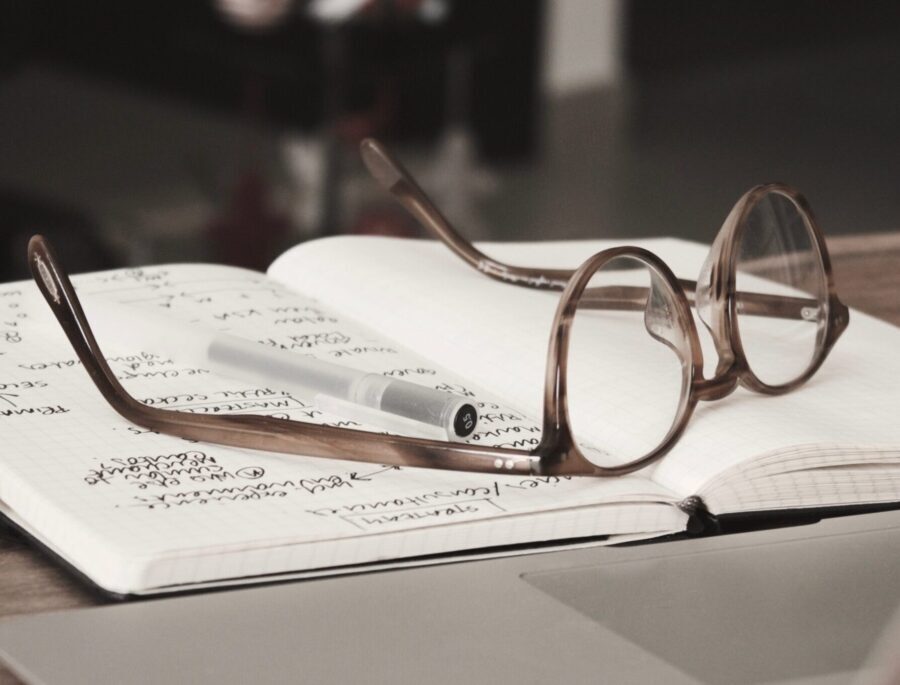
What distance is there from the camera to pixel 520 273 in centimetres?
72

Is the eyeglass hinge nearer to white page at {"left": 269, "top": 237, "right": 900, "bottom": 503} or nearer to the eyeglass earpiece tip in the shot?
Answer: white page at {"left": 269, "top": 237, "right": 900, "bottom": 503}

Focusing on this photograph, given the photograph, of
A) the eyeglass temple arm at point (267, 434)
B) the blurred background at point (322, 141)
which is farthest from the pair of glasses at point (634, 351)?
the blurred background at point (322, 141)

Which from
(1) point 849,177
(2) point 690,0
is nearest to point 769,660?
(1) point 849,177

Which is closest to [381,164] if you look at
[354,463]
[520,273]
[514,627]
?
[520,273]

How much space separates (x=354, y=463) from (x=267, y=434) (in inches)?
1.2

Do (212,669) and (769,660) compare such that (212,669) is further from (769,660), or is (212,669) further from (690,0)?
(690,0)

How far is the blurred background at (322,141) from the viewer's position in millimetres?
2771

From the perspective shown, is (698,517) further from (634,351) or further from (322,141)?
(322,141)

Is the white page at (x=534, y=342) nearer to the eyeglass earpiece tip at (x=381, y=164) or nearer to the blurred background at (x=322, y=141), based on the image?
the eyeglass earpiece tip at (x=381, y=164)

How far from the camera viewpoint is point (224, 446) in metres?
0.49

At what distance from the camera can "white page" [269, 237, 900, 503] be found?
502mm

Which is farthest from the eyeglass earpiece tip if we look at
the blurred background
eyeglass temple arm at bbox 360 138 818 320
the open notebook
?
the blurred background

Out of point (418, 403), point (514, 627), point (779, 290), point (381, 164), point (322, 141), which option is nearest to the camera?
point (514, 627)

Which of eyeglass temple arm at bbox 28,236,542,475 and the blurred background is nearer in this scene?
eyeglass temple arm at bbox 28,236,542,475
